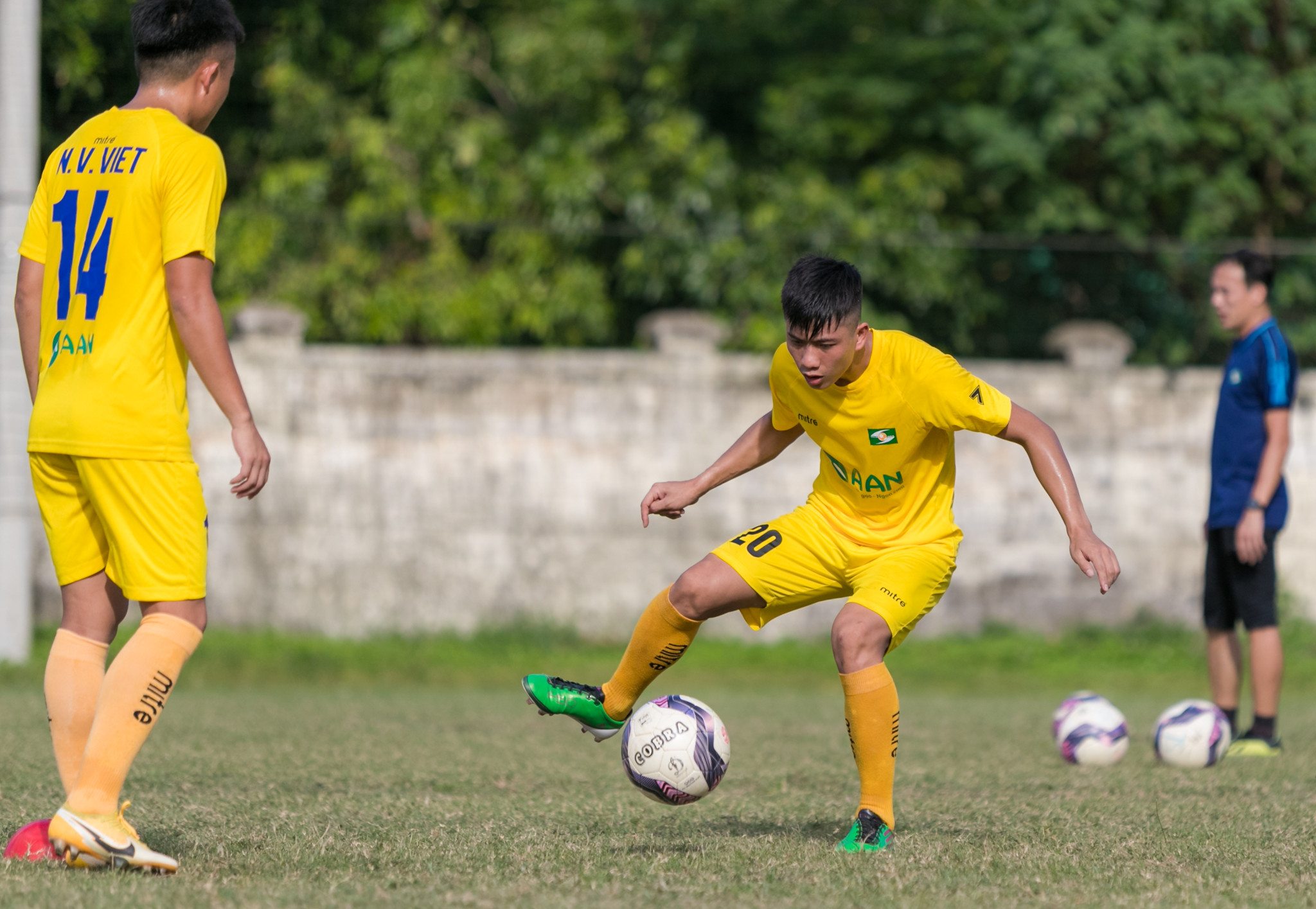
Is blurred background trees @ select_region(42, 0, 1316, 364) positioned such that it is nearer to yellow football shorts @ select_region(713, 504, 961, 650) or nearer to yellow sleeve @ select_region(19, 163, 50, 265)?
yellow football shorts @ select_region(713, 504, 961, 650)

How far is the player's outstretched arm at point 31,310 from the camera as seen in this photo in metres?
4.11

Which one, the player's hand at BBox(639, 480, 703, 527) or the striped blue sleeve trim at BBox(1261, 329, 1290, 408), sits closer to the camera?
the player's hand at BBox(639, 480, 703, 527)

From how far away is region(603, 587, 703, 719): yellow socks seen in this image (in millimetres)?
4883

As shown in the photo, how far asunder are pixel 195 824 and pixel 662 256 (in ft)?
34.9

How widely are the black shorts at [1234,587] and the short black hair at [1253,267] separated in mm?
1326

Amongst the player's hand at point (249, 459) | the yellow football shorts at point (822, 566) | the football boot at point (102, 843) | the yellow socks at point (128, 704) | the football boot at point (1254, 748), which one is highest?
the player's hand at point (249, 459)

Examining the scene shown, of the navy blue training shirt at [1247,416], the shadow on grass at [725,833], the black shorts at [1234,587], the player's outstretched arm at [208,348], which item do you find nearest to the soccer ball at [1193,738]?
the black shorts at [1234,587]

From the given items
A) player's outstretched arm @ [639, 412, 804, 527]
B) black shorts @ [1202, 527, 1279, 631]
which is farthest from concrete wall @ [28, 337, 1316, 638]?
player's outstretched arm @ [639, 412, 804, 527]

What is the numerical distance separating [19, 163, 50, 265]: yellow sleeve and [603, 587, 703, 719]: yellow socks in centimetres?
220

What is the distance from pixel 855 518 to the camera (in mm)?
4926

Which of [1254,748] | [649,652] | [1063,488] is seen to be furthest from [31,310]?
[1254,748]

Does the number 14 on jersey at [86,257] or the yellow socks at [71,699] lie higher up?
the number 14 on jersey at [86,257]

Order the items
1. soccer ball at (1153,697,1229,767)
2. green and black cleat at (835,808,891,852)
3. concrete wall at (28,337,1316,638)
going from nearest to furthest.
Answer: green and black cleat at (835,808,891,852)
soccer ball at (1153,697,1229,767)
concrete wall at (28,337,1316,638)

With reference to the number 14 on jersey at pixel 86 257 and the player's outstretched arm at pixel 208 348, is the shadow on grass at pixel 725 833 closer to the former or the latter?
the player's outstretched arm at pixel 208 348
